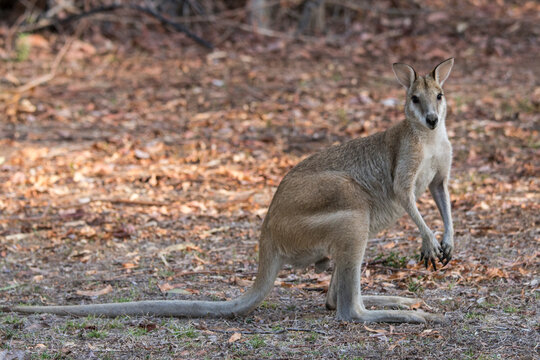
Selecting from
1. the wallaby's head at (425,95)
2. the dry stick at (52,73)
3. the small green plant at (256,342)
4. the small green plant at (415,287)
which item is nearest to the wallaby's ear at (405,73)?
the wallaby's head at (425,95)

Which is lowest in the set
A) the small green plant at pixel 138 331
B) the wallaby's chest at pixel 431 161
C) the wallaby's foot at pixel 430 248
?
the small green plant at pixel 138 331

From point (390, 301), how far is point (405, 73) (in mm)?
1304

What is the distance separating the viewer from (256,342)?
3.77m

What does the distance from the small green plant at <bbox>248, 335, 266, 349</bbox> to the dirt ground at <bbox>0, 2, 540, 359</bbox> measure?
10 millimetres

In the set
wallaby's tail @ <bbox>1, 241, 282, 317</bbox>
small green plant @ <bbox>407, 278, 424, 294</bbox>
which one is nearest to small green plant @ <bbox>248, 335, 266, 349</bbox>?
wallaby's tail @ <bbox>1, 241, 282, 317</bbox>

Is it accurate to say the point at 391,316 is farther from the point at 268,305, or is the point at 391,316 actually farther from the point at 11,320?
the point at 11,320

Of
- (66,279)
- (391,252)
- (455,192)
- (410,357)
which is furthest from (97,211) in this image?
(410,357)

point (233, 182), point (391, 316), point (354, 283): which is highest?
point (233, 182)

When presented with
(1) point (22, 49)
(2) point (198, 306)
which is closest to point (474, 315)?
(2) point (198, 306)

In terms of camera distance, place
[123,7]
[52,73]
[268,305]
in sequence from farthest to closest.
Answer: [123,7] → [52,73] → [268,305]

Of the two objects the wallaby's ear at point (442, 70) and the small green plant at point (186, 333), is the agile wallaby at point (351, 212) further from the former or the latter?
the small green plant at point (186, 333)

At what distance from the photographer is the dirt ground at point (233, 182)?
395 cm

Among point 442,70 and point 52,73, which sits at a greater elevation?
point 442,70

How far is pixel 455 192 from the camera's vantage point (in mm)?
6605
